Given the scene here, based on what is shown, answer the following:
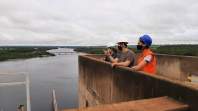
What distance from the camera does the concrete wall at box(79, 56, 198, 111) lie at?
3207 millimetres

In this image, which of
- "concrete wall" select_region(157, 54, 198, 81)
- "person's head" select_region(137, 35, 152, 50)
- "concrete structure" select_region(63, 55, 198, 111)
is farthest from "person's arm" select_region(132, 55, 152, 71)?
"concrete wall" select_region(157, 54, 198, 81)

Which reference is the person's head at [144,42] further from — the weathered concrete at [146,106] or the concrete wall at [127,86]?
the weathered concrete at [146,106]

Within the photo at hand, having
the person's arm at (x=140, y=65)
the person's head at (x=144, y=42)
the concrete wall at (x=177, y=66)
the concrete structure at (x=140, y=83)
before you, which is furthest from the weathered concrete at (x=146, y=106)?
the concrete wall at (x=177, y=66)

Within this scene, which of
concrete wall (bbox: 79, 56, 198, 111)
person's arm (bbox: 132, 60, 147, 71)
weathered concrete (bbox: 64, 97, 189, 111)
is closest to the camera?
weathered concrete (bbox: 64, 97, 189, 111)

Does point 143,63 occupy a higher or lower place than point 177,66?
higher

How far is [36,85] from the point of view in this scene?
46.3 meters

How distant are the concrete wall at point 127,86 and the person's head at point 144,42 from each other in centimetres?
54

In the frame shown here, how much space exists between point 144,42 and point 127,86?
987 millimetres

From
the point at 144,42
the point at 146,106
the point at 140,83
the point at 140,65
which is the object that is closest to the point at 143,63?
the point at 140,65

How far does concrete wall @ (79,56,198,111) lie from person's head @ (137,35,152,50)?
0.54 meters

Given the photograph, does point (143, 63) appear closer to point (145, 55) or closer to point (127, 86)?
point (145, 55)

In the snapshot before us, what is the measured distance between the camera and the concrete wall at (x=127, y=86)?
3207 millimetres

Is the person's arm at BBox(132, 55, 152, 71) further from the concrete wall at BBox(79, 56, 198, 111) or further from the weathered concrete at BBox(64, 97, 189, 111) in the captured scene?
the weathered concrete at BBox(64, 97, 189, 111)

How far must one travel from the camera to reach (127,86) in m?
5.36
